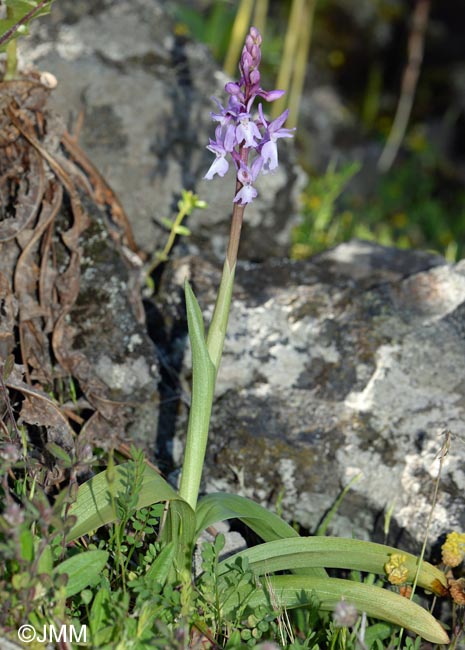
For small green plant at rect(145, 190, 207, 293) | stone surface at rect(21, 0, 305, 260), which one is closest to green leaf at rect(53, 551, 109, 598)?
small green plant at rect(145, 190, 207, 293)

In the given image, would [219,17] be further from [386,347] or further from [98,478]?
[98,478]

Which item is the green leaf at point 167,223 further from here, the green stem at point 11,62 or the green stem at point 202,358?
the green stem at point 202,358

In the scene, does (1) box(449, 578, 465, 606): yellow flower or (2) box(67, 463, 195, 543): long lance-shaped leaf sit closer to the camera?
(2) box(67, 463, 195, 543): long lance-shaped leaf

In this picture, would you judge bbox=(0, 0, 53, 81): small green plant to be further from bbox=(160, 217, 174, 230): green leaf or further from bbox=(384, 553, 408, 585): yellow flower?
bbox=(384, 553, 408, 585): yellow flower

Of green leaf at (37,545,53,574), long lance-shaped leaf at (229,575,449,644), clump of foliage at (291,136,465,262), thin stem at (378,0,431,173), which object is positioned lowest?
long lance-shaped leaf at (229,575,449,644)

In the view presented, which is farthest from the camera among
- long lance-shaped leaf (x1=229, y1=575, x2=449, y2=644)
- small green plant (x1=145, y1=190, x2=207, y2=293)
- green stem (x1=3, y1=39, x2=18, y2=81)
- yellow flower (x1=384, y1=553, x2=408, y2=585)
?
small green plant (x1=145, y1=190, x2=207, y2=293)

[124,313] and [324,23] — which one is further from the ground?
[324,23]

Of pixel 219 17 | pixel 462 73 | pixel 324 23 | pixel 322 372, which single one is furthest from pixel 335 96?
pixel 322 372
